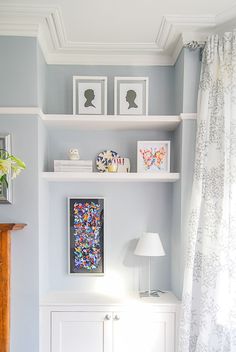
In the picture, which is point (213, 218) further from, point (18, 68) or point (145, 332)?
point (18, 68)

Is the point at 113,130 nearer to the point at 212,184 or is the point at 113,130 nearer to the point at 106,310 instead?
the point at 212,184

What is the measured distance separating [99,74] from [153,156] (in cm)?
82

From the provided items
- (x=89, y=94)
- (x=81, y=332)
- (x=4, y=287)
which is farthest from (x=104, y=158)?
(x=81, y=332)

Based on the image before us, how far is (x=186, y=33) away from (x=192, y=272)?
1.64m

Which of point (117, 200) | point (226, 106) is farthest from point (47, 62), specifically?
point (226, 106)

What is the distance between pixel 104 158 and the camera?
254cm

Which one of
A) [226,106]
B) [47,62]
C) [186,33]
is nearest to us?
[226,106]

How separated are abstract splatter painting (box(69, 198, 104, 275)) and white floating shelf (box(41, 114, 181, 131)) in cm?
62

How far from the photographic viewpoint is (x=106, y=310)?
221cm

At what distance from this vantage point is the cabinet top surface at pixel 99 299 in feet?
7.26

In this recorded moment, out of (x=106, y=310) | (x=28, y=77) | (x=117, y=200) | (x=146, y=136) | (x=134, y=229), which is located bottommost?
(x=106, y=310)

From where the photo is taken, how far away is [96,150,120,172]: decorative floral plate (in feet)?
8.32

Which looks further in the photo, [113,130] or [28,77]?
[113,130]

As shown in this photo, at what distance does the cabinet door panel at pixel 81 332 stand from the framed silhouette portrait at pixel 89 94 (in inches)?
58.6
